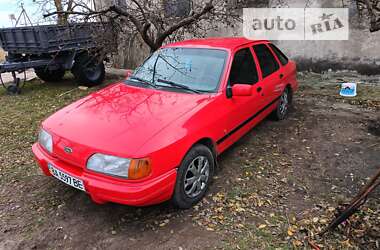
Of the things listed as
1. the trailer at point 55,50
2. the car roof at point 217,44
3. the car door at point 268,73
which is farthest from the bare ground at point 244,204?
the trailer at point 55,50

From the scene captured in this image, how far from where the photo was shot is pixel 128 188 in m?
2.64

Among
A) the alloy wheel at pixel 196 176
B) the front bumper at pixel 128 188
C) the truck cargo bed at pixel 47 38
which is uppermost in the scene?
the truck cargo bed at pixel 47 38

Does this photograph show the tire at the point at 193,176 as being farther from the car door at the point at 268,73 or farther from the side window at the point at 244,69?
the car door at the point at 268,73

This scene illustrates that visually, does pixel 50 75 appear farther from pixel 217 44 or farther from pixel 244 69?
pixel 244 69

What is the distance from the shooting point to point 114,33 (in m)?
6.97

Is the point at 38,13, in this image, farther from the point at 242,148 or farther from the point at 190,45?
the point at 242,148

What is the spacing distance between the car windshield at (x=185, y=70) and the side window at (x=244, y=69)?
0.18 m

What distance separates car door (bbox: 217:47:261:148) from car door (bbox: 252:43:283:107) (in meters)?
0.21

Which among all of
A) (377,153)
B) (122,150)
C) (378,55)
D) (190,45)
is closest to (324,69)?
(378,55)

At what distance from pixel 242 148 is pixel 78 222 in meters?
2.40

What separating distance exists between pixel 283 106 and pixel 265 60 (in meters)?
1.03

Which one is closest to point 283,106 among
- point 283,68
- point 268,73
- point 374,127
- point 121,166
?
point 283,68

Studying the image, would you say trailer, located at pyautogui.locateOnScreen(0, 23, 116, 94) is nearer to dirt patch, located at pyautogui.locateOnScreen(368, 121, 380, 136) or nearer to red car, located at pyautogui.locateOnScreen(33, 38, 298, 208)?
red car, located at pyautogui.locateOnScreen(33, 38, 298, 208)

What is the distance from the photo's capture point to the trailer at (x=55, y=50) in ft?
25.2
